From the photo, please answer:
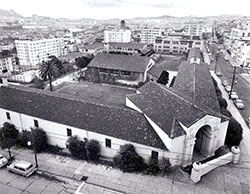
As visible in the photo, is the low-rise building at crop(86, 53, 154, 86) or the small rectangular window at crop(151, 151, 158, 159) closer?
the small rectangular window at crop(151, 151, 158, 159)

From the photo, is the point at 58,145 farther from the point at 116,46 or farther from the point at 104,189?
the point at 116,46

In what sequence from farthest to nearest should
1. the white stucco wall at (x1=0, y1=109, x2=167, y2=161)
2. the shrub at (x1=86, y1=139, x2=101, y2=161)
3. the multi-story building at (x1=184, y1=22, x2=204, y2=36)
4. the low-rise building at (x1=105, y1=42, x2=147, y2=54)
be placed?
the multi-story building at (x1=184, y1=22, x2=204, y2=36) → the low-rise building at (x1=105, y1=42, x2=147, y2=54) → the shrub at (x1=86, y1=139, x2=101, y2=161) → the white stucco wall at (x1=0, y1=109, x2=167, y2=161)

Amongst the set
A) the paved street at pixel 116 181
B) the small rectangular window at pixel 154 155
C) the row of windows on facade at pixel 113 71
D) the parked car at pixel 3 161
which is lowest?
the paved street at pixel 116 181

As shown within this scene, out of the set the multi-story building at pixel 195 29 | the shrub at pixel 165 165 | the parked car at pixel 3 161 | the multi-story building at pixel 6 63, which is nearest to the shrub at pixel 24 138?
the parked car at pixel 3 161

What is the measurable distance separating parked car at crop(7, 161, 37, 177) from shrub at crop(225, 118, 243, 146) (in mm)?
25809

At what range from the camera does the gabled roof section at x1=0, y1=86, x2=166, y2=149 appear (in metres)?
24.4

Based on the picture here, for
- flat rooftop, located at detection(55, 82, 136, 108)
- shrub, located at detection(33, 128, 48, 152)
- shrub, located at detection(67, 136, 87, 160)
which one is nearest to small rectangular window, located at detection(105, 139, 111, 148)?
shrub, located at detection(67, 136, 87, 160)

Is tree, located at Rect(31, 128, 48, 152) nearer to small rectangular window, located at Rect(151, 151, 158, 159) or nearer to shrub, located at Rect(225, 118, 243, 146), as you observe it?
small rectangular window, located at Rect(151, 151, 158, 159)

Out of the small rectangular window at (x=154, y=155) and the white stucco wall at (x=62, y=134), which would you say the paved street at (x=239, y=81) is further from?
the white stucco wall at (x=62, y=134)

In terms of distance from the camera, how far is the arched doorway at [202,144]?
2544 centimetres

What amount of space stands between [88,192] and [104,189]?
170 centimetres

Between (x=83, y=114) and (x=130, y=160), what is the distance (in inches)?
356

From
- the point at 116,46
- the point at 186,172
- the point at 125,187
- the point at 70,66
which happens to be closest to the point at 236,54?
the point at 116,46

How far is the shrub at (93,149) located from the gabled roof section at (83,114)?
4.97 feet
